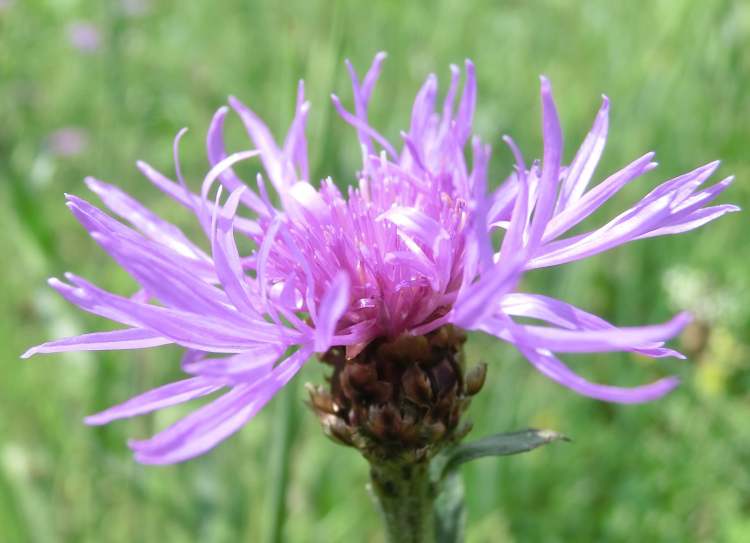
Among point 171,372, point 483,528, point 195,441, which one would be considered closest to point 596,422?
point 483,528

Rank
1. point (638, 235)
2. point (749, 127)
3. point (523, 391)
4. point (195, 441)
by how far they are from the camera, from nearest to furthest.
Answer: point (195, 441) → point (638, 235) → point (523, 391) → point (749, 127)

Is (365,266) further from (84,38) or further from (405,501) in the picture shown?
(84,38)

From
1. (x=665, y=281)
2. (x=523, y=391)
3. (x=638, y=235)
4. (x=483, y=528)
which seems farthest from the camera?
(x=523, y=391)

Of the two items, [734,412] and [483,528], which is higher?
[734,412]

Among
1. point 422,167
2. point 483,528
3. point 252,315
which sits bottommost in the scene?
point 483,528

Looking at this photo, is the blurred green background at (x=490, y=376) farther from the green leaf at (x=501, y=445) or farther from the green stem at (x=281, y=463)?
the green leaf at (x=501, y=445)

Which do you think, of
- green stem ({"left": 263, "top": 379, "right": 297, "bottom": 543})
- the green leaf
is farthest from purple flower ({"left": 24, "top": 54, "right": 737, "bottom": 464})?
green stem ({"left": 263, "top": 379, "right": 297, "bottom": 543})

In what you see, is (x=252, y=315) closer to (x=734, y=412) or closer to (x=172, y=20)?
(x=734, y=412)

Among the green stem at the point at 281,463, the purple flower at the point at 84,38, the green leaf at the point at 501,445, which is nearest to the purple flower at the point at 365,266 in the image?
the green leaf at the point at 501,445
